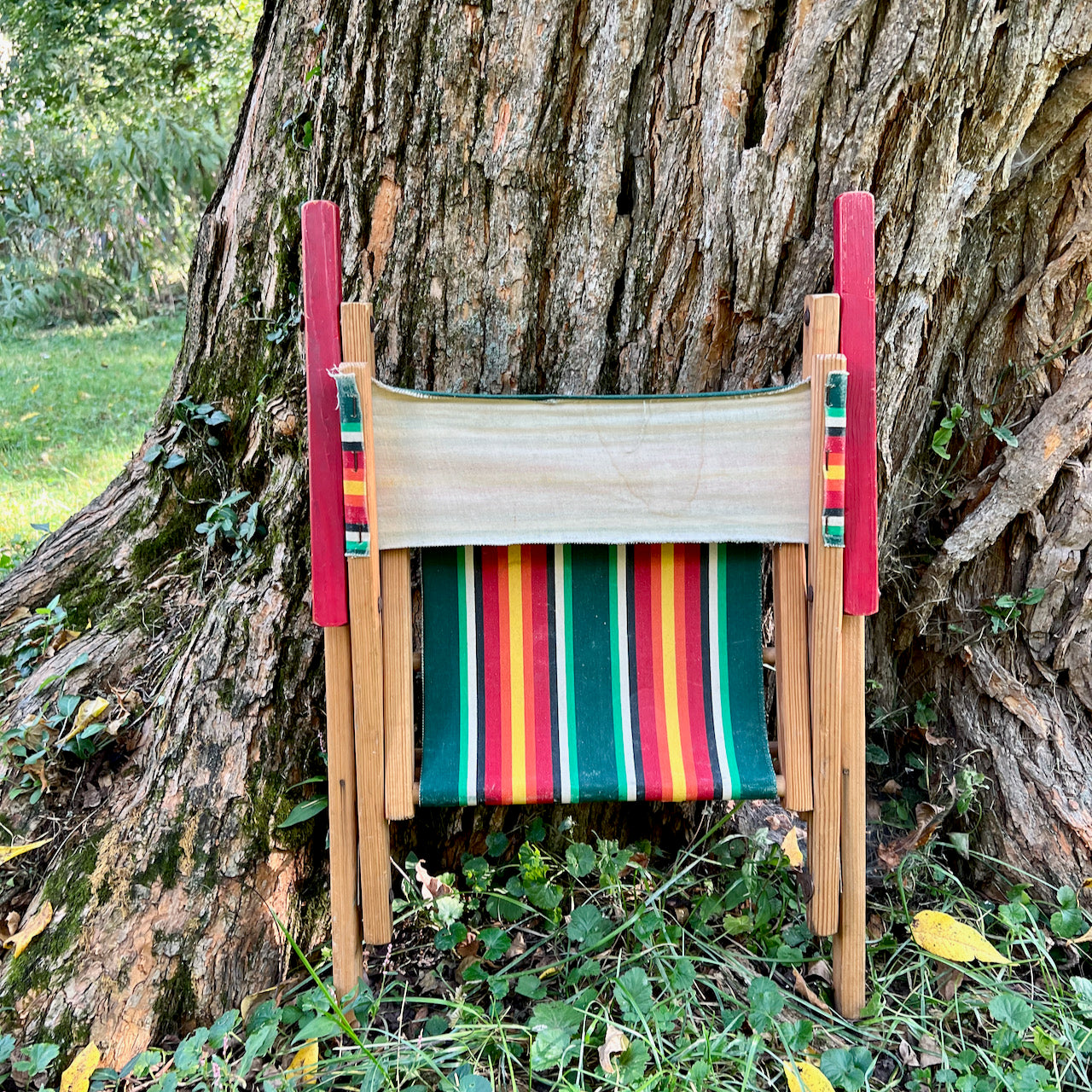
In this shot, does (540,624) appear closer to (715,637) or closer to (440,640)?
(440,640)

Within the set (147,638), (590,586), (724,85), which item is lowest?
(147,638)

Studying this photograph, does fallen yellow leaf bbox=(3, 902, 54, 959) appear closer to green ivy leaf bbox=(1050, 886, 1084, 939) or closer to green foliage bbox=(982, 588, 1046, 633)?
green ivy leaf bbox=(1050, 886, 1084, 939)

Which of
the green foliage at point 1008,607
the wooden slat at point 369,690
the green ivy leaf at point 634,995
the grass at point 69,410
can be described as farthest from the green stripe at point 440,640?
the grass at point 69,410

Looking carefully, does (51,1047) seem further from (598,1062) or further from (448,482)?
(448,482)

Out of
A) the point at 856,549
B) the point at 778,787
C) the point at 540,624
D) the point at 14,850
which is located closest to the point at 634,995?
the point at 778,787

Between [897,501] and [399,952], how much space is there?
1.49m

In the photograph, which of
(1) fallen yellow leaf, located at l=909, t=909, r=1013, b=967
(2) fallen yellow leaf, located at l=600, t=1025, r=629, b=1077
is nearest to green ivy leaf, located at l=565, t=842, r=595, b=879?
(2) fallen yellow leaf, located at l=600, t=1025, r=629, b=1077

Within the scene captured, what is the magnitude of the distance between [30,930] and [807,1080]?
4.79 feet

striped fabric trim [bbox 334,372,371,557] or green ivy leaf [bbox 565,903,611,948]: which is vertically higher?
striped fabric trim [bbox 334,372,371,557]

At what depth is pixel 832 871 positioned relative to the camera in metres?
1.62

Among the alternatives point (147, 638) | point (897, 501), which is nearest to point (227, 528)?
point (147, 638)

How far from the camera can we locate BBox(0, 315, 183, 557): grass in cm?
380

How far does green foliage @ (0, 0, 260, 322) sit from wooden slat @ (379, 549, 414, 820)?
22.1 feet

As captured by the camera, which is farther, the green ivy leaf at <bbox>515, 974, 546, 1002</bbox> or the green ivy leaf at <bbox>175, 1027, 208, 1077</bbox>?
the green ivy leaf at <bbox>515, 974, 546, 1002</bbox>
